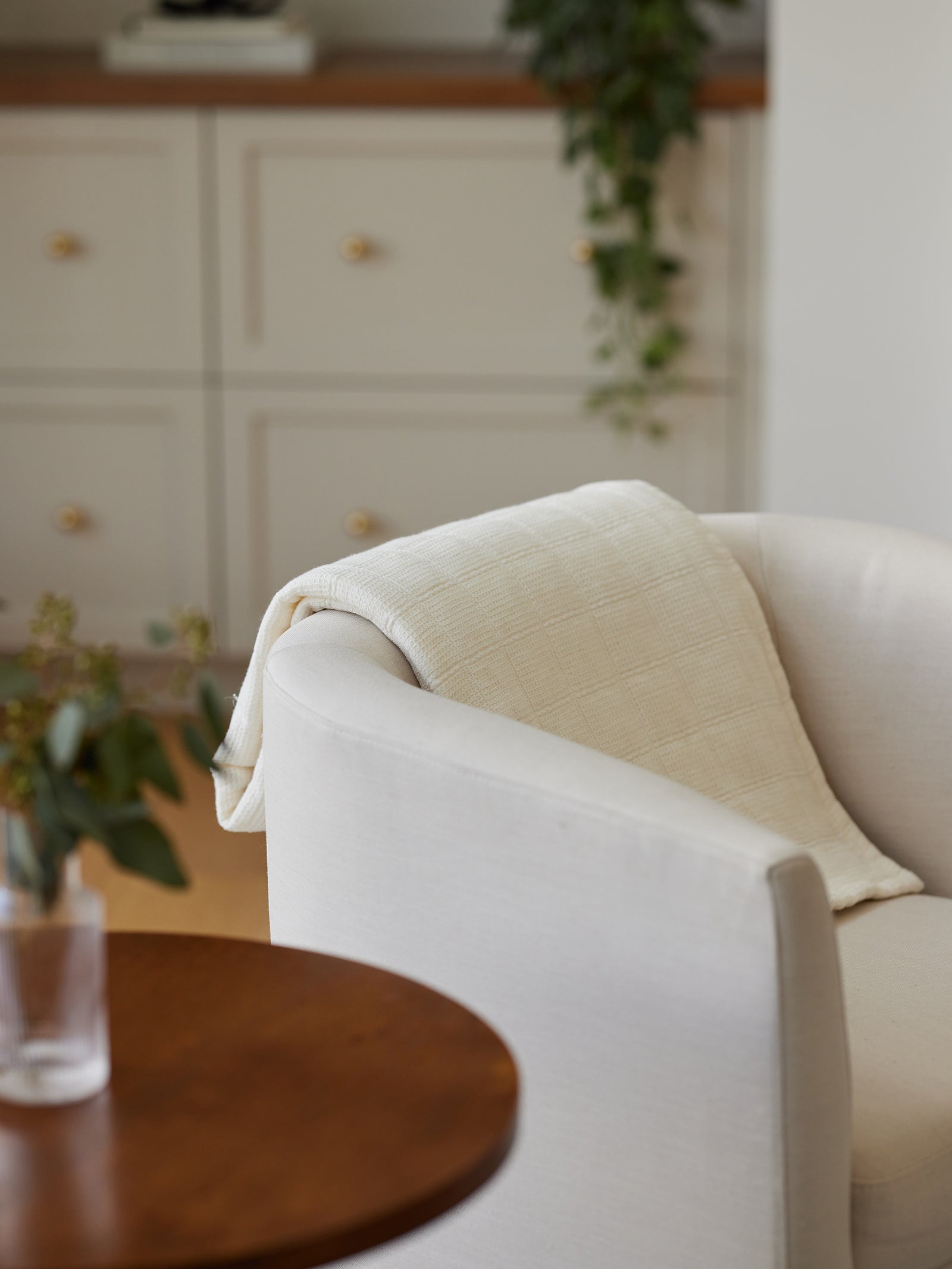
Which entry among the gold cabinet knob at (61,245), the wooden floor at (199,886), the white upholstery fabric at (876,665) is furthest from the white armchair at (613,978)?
the gold cabinet knob at (61,245)

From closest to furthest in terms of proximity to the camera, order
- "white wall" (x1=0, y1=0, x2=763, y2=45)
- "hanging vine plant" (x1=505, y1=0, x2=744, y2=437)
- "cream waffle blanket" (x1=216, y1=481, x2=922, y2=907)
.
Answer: "cream waffle blanket" (x1=216, y1=481, x2=922, y2=907), "hanging vine plant" (x1=505, y1=0, x2=744, y2=437), "white wall" (x1=0, y1=0, x2=763, y2=45)

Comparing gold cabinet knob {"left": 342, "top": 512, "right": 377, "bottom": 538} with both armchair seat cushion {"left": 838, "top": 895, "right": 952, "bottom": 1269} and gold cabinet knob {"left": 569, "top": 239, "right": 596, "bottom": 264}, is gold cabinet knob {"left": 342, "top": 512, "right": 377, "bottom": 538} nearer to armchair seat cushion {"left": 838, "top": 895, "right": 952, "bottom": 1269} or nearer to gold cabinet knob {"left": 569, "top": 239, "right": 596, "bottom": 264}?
gold cabinet knob {"left": 569, "top": 239, "right": 596, "bottom": 264}

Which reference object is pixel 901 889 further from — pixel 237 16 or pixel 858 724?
pixel 237 16

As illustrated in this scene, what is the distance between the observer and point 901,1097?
3.44 feet

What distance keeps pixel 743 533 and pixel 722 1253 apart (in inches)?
29.2

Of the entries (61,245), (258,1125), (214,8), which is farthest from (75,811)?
(214,8)

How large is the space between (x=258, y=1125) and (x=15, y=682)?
0.74 ft

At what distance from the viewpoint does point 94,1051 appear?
2.49ft

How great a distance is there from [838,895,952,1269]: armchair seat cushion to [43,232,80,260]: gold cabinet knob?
1.97 metres

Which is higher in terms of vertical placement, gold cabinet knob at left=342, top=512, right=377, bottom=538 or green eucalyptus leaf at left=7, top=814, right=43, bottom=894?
green eucalyptus leaf at left=7, top=814, right=43, bottom=894

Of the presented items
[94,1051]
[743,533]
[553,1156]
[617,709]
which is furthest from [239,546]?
[94,1051]

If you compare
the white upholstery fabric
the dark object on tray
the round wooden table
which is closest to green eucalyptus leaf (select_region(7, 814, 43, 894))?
the round wooden table

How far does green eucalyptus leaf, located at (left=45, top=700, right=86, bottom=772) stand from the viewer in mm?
708

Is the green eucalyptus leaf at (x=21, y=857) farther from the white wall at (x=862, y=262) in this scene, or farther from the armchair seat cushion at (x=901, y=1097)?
the white wall at (x=862, y=262)
